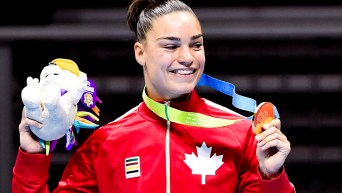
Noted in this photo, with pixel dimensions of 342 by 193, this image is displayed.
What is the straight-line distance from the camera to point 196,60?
2.87 meters

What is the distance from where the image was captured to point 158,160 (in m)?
2.89

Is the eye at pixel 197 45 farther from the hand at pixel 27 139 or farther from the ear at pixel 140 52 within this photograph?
the hand at pixel 27 139

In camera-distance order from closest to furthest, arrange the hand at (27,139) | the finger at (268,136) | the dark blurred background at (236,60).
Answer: the finger at (268,136)
the hand at (27,139)
the dark blurred background at (236,60)

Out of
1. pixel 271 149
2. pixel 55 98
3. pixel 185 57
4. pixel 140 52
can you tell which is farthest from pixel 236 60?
pixel 55 98

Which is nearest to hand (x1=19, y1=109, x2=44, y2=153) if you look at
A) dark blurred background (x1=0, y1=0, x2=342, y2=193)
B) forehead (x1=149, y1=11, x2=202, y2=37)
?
forehead (x1=149, y1=11, x2=202, y2=37)

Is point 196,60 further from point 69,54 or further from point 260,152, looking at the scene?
point 69,54

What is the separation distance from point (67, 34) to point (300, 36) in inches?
38.9

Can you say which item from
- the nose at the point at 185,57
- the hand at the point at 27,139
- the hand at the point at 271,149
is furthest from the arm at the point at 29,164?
the hand at the point at 271,149

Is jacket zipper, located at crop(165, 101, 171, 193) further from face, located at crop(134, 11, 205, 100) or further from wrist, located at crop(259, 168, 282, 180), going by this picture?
wrist, located at crop(259, 168, 282, 180)

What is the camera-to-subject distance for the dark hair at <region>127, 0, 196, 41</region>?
2943mm

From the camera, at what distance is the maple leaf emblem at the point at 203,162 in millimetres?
2881

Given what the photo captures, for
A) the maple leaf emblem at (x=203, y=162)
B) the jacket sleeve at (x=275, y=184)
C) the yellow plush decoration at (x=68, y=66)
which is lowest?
the jacket sleeve at (x=275, y=184)

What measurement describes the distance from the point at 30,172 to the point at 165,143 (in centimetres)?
42

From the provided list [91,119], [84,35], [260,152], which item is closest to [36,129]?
[91,119]
